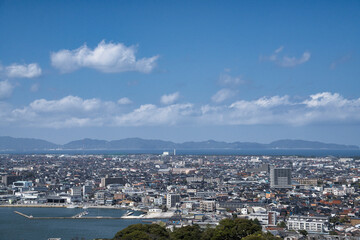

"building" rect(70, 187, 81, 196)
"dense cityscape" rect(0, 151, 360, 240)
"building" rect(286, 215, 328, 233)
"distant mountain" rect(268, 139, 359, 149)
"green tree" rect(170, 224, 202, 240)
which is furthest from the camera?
"distant mountain" rect(268, 139, 359, 149)

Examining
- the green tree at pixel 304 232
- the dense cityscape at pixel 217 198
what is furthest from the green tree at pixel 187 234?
the green tree at pixel 304 232

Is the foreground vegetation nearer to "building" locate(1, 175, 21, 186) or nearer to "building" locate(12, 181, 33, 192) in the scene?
"building" locate(12, 181, 33, 192)

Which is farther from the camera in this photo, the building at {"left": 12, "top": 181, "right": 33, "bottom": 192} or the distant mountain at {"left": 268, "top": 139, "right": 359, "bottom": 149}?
the distant mountain at {"left": 268, "top": 139, "right": 359, "bottom": 149}

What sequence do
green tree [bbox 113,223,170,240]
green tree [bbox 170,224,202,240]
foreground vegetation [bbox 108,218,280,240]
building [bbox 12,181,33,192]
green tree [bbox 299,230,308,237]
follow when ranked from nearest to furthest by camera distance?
green tree [bbox 113,223,170,240] → foreground vegetation [bbox 108,218,280,240] → green tree [bbox 170,224,202,240] → green tree [bbox 299,230,308,237] → building [bbox 12,181,33,192]

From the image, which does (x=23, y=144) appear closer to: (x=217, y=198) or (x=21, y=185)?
(x=21, y=185)

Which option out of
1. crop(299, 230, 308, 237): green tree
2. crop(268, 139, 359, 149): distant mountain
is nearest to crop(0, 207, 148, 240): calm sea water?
crop(299, 230, 308, 237): green tree

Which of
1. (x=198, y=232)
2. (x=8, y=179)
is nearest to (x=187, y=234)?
(x=198, y=232)

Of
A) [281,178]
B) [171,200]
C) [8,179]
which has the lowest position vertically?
[171,200]
